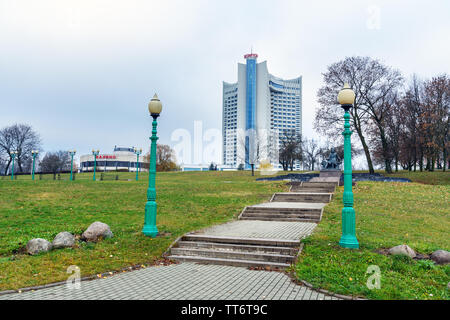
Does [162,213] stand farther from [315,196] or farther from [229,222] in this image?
[315,196]

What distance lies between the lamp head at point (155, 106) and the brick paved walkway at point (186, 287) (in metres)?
4.84

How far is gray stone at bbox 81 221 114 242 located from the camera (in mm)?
8859

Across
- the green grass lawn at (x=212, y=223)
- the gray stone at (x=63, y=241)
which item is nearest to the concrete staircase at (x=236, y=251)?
the green grass lawn at (x=212, y=223)

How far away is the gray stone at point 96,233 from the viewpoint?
886 centimetres

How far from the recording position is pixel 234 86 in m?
135

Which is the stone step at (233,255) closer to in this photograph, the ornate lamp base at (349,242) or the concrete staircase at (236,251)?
the concrete staircase at (236,251)

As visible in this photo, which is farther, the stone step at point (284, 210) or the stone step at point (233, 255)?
the stone step at point (284, 210)

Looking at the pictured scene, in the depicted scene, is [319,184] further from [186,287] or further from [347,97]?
[186,287]

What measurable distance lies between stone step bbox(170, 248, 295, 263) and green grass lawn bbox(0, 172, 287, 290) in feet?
2.18

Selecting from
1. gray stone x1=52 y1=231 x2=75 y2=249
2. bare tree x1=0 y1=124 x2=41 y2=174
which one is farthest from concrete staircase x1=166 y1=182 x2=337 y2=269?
bare tree x1=0 y1=124 x2=41 y2=174

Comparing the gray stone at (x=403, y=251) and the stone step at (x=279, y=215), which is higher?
the gray stone at (x=403, y=251)

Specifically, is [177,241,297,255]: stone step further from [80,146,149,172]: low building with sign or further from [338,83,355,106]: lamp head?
[80,146,149,172]: low building with sign

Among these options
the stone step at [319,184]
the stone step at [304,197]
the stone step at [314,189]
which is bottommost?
the stone step at [304,197]

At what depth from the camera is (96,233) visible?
352 inches
